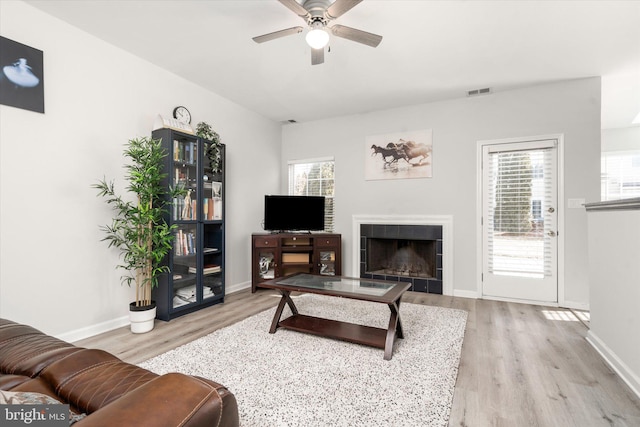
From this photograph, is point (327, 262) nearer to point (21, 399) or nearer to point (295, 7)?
point (295, 7)

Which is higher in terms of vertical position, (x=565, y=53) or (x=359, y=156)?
(x=565, y=53)

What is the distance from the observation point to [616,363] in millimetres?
2141

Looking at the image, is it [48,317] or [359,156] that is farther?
[359,156]

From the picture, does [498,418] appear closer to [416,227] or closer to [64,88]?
[416,227]

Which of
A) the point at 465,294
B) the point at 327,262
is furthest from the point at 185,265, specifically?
the point at 465,294

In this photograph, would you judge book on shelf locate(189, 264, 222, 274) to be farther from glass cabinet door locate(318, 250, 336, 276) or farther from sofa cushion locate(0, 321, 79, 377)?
sofa cushion locate(0, 321, 79, 377)

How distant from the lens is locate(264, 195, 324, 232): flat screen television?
464 cm

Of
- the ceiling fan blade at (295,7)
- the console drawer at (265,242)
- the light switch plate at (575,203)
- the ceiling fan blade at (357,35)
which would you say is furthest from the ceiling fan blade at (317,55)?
the light switch plate at (575,203)

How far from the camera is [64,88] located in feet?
8.57

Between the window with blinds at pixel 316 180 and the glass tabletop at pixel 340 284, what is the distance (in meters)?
2.21

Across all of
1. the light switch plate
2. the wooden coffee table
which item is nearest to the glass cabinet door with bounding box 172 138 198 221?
the wooden coffee table

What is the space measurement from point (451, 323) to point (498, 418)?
1.45 metres

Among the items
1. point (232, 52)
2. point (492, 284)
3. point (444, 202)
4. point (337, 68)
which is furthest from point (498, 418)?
point (232, 52)

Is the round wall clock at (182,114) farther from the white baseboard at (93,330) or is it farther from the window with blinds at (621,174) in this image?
the window with blinds at (621,174)
